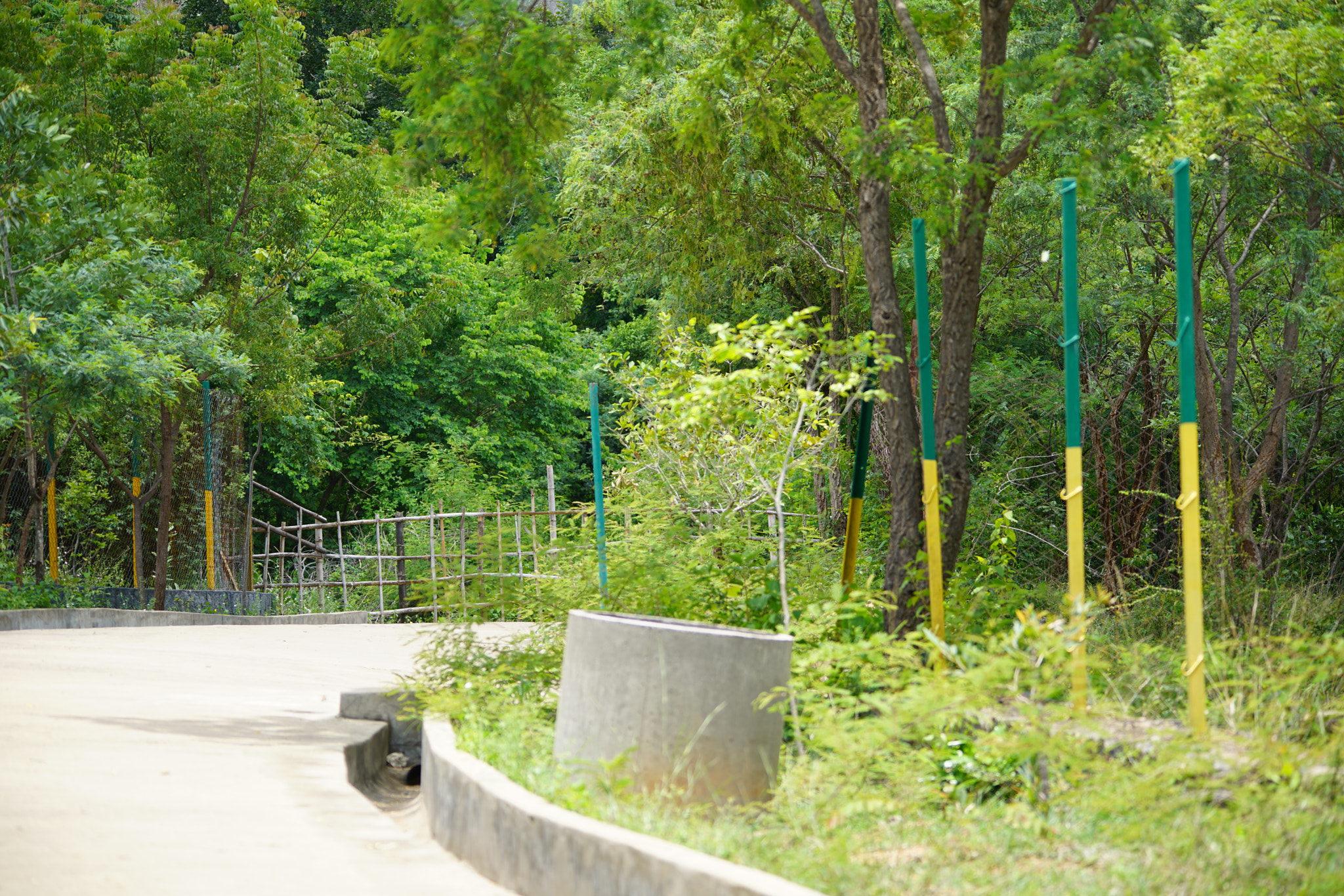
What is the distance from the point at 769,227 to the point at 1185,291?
1079 cm

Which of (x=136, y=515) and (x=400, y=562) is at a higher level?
(x=136, y=515)

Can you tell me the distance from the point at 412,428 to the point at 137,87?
494 inches

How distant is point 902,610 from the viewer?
6.94m

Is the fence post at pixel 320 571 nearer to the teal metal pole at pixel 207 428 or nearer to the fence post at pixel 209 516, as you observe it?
the fence post at pixel 209 516

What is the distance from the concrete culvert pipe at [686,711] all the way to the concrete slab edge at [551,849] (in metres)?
0.35

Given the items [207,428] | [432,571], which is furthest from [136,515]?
[432,571]

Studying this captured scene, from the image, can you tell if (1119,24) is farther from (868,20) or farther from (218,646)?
(218,646)

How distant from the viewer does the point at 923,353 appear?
21.7 ft

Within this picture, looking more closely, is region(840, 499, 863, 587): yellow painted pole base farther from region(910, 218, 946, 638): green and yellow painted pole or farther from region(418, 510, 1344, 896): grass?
A: region(418, 510, 1344, 896): grass

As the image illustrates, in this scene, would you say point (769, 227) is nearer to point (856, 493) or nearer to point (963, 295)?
point (963, 295)

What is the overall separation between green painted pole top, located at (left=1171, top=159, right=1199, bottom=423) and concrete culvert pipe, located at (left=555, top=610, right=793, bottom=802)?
192 centimetres

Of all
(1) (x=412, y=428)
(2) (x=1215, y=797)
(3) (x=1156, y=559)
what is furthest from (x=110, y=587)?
(2) (x=1215, y=797)

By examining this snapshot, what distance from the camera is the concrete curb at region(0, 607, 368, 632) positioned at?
47.7ft

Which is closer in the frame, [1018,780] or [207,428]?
[1018,780]
